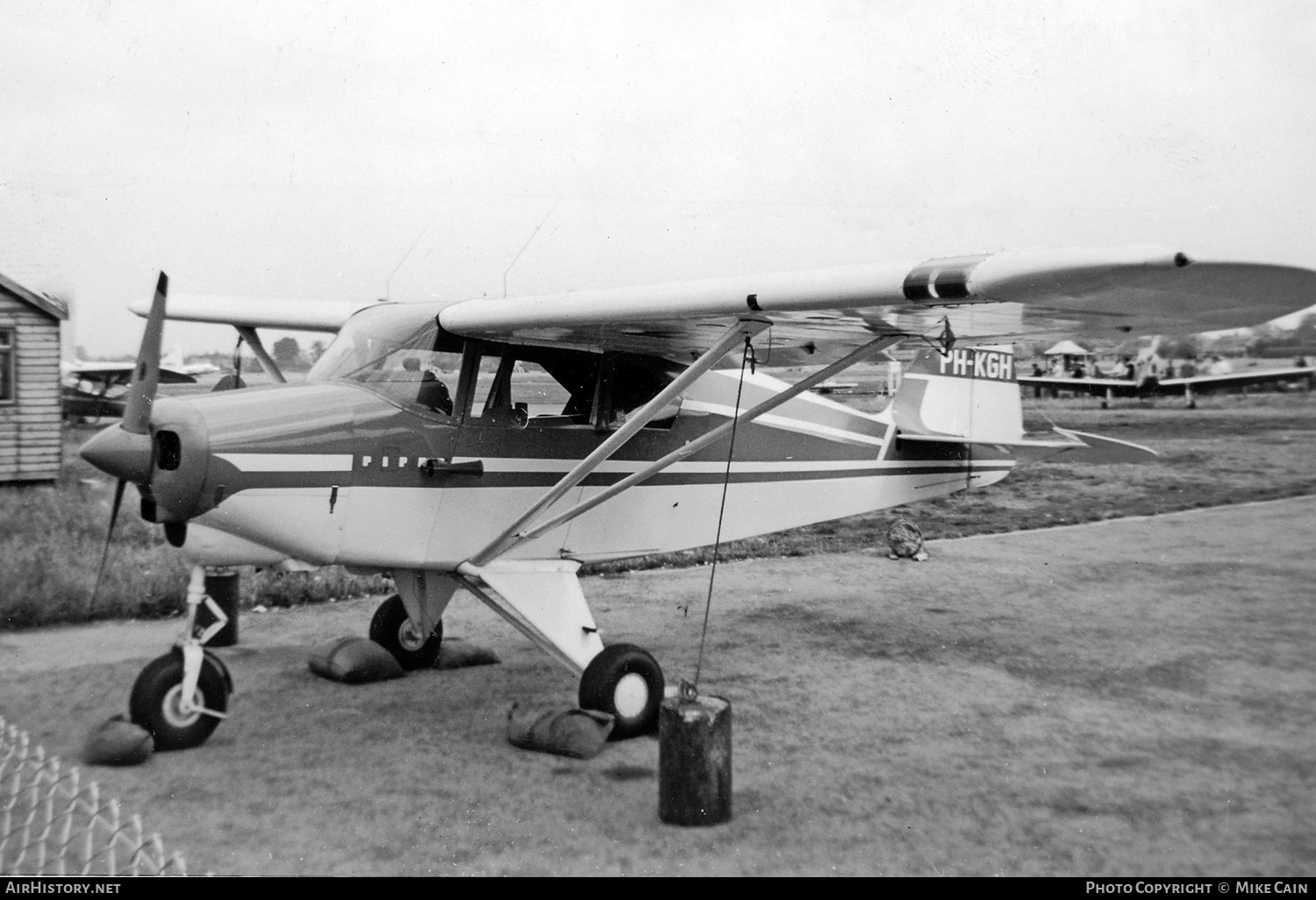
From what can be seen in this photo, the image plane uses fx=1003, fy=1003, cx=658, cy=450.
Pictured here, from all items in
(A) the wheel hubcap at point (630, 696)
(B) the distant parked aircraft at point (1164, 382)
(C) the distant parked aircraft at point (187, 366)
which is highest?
(B) the distant parked aircraft at point (1164, 382)

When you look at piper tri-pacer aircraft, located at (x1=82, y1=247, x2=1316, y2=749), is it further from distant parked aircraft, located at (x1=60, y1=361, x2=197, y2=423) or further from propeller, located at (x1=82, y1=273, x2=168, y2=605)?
distant parked aircraft, located at (x1=60, y1=361, x2=197, y2=423)

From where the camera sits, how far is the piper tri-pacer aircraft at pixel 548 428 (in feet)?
13.0

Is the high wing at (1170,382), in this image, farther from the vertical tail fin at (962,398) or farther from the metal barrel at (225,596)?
the metal barrel at (225,596)

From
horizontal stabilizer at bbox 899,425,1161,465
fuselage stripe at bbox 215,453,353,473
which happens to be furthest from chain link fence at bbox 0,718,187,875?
horizontal stabilizer at bbox 899,425,1161,465

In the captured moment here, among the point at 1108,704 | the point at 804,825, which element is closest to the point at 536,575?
the point at 804,825

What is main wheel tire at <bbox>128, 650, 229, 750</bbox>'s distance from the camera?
4555 mm

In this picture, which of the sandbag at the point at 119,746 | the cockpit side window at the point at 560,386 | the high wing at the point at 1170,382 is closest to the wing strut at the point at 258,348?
the cockpit side window at the point at 560,386

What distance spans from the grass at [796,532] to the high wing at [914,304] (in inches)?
109

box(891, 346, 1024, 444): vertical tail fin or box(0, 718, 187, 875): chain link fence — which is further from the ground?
box(891, 346, 1024, 444): vertical tail fin

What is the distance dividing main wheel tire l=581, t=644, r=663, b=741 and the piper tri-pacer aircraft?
0.04 feet

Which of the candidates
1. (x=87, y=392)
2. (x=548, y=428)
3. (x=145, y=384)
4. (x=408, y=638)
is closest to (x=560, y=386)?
(x=548, y=428)

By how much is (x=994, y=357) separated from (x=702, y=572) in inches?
130

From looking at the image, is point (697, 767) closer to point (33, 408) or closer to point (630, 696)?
point (630, 696)

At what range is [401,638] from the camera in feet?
21.0
